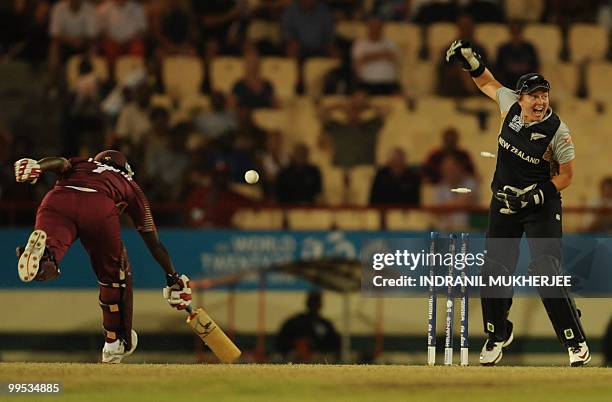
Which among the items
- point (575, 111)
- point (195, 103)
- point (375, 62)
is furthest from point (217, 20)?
point (575, 111)

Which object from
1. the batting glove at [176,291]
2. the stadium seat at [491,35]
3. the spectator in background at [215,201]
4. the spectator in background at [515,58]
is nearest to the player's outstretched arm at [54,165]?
the batting glove at [176,291]

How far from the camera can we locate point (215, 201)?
16594mm

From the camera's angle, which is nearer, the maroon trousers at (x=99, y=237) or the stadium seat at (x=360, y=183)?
the maroon trousers at (x=99, y=237)

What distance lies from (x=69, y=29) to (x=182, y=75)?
1598mm

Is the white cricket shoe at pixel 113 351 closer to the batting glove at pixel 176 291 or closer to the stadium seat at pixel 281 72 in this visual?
the batting glove at pixel 176 291

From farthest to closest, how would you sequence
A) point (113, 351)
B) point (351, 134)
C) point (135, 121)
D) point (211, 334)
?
1. point (351, 134)
2. point (135, 121)
3. point (211, 334)
4. point (113, 351)

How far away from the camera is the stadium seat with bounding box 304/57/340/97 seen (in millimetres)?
19125

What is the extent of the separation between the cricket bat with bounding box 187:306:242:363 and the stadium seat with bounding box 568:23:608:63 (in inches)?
370

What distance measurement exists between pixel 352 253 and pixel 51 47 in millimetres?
5311

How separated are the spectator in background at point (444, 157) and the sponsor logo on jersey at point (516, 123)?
5.69 m

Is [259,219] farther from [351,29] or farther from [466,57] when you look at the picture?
[466,57]

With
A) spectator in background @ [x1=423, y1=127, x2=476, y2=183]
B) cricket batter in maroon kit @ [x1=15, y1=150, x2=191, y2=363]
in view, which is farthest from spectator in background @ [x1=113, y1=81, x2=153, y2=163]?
cricket batter in maroon kit @ [x1=15, y1=150, x2=191, y2=363]

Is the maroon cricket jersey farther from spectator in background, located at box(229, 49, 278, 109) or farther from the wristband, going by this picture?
spectator in background, located at box(229, 49, 278, 109)

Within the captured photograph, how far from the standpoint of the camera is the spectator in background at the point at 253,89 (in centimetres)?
1845
